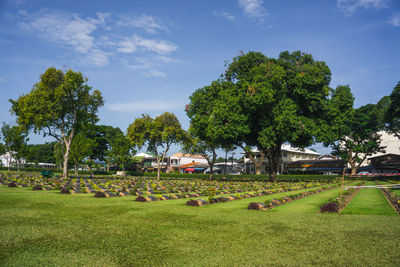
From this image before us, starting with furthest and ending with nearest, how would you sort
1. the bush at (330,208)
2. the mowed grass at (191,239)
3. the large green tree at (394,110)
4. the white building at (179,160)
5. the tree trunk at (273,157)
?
the white building at (179,160) → the large green tree at (394,110) → the tree trunk at (273,157) → the bush at (330,208) → the mowed grass at (191,239)

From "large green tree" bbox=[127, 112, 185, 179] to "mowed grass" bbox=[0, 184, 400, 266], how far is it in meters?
36.4

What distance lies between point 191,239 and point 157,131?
4101cm

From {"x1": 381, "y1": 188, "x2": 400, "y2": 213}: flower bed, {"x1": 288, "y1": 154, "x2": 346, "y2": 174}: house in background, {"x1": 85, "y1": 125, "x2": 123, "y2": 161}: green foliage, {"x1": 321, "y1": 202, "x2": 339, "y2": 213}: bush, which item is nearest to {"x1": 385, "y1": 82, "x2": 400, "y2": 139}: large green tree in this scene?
{"x1": 288, "y1": 154, "x2": 346, "y2": 174}: house in background

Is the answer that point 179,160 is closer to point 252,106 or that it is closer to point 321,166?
point 321,166

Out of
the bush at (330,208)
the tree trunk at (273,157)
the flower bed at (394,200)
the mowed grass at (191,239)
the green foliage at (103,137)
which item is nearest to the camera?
the mowed grass at (191,239)

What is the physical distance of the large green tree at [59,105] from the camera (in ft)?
111

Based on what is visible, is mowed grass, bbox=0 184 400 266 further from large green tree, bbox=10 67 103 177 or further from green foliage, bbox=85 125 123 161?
green foliage, bbox=85 125 123 161

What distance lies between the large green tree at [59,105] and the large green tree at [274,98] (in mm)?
17713

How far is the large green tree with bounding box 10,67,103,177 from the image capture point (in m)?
33.7

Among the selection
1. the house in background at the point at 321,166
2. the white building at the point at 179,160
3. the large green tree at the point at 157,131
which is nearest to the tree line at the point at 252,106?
the large green tree at the point at 157,131

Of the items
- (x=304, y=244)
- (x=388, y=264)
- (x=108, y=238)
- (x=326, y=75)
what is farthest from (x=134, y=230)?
(x=326, y=75)

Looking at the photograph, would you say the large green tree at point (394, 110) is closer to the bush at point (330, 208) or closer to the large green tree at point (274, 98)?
the large green tree at point (274, 98)

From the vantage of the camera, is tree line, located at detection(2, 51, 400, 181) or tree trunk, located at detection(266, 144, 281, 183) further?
tree trunk, located at detection(266, 144, 281, 183)

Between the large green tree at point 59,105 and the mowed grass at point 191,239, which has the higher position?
the large green tree at point 59,105
